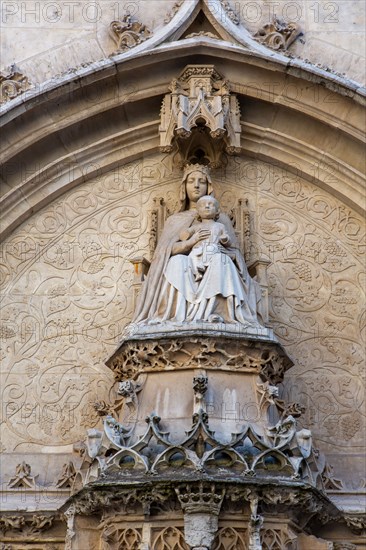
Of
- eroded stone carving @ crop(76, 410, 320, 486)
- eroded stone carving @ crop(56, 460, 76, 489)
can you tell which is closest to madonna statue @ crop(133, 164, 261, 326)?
eroded stone carving @ crop(76, 410, 320, 486)

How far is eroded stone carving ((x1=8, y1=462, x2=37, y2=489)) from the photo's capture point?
10.4m

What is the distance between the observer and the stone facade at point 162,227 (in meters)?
10.2

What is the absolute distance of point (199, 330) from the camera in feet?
32.6

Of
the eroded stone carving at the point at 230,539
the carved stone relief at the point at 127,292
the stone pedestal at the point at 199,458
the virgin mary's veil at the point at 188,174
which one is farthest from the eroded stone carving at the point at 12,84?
the eroded stone carving at the point at 230,539

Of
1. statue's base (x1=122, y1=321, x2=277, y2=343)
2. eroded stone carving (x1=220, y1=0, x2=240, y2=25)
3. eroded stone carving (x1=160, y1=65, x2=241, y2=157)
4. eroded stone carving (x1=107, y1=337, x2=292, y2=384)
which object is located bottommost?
eroded stone carving (x1=107, y1=337, x2=292, y2=384)

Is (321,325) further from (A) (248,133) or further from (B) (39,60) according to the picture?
(B) (39,60)

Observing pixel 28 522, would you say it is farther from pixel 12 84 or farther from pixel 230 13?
pixel 230 13

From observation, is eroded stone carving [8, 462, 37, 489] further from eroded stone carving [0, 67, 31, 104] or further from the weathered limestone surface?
the weathered limestone surface

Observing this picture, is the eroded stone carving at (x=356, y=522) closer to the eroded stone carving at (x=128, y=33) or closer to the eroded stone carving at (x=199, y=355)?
the eroded stone carving at (x=199, y=355)

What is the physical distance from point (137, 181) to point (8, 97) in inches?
57.1

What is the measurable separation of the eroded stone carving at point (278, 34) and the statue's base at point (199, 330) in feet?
9.51

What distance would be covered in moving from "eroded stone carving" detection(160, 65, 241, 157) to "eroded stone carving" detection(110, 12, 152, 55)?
1.70ft

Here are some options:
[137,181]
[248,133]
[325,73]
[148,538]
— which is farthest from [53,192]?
[148,538]

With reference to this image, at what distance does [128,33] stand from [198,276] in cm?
263
